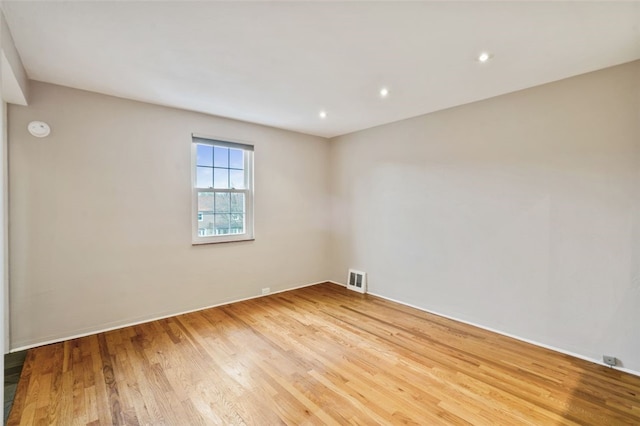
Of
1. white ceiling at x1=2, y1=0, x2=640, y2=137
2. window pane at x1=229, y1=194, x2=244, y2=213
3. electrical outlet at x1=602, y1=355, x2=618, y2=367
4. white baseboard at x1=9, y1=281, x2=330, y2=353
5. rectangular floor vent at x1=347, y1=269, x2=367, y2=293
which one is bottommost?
white baseboard at x1=9, y1=281, x2=330, y2=353

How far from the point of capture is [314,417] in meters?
1.88

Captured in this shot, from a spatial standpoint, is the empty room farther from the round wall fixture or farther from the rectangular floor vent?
the rectangular floor vent

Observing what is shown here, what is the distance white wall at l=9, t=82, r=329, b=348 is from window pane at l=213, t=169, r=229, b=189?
385 millimetres

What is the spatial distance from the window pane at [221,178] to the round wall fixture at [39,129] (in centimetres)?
164

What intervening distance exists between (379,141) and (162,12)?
3.07m

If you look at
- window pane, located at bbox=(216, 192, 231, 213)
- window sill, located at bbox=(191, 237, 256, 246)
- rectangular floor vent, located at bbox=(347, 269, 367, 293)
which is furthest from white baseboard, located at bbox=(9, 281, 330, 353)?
rectangular floor vent, located at bbox=(347, 269, 367, 293)

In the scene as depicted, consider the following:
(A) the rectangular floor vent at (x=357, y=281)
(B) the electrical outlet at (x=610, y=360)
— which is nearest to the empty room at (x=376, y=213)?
(B) the electrical outlet at (x=610, y=360)

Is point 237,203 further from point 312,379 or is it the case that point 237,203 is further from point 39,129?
point 312,379

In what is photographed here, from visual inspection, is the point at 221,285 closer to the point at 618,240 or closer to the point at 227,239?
the point at 227,239

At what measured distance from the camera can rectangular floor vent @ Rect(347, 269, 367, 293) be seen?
14.5ft

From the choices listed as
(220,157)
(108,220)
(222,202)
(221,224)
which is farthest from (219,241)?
(108,220)

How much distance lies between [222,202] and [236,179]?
38 cm

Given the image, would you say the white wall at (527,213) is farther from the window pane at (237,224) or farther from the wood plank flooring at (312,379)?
the window pane at (237,224)

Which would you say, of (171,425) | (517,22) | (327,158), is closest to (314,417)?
(171,425)
